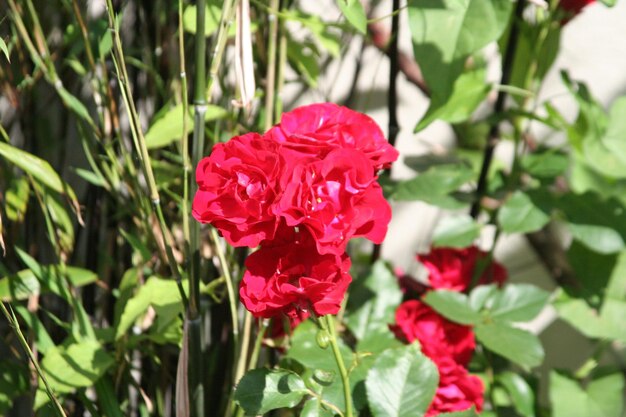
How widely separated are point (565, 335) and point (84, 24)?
3.49 ft

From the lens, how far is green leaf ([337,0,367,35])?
640 mm

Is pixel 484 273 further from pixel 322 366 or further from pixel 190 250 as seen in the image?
pixel 190 250

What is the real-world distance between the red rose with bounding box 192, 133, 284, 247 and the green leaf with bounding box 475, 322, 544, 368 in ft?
1.50

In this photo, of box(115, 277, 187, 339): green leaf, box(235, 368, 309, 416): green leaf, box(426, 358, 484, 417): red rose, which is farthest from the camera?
box(426, 358, 484, 417): red rose

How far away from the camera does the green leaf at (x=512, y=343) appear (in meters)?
0.88

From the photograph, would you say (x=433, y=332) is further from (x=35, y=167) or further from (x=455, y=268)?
(x=35, y=167)

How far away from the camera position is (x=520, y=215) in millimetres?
992

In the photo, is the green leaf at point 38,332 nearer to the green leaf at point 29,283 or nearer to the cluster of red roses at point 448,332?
the green leaf at point 29,283

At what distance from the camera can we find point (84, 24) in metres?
0.82

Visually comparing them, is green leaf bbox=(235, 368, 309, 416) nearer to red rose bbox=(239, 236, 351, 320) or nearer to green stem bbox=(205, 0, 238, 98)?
red rose bbox=(239, 236, 351, 320)

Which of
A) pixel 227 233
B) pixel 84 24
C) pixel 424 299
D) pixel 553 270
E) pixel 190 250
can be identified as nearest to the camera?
pixel 227 233

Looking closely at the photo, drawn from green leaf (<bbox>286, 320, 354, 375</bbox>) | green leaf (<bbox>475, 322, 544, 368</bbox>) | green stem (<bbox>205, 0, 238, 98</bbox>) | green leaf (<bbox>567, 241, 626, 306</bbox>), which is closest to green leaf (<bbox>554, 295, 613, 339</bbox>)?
green leaf (<bbox>567, 241, 626, 306</bbox>)

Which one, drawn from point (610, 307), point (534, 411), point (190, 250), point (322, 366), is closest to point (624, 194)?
point (610, 307)

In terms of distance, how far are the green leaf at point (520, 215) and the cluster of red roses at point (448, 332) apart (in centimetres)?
9
